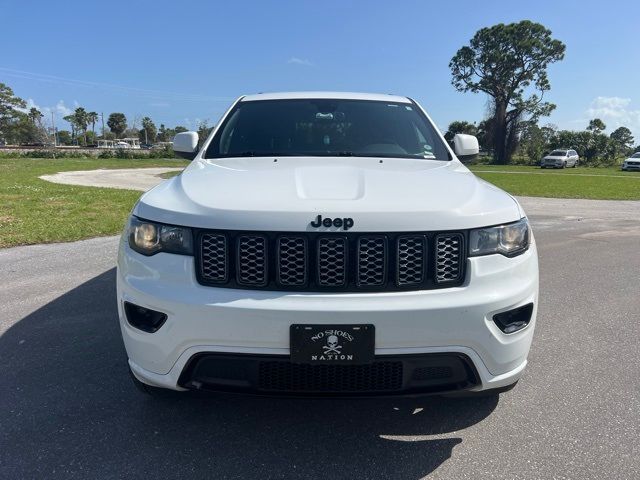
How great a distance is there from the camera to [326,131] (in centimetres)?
364

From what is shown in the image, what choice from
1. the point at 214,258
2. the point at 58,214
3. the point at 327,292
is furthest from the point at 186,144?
the point at 58,214

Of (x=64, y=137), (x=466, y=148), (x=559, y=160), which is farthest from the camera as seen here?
(x=64, y=137)

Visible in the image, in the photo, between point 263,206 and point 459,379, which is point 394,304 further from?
point 263,206

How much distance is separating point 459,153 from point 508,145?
2271 inches

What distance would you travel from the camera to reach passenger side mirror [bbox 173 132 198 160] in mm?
3805

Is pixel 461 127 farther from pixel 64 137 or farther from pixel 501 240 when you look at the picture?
pixel 64 137

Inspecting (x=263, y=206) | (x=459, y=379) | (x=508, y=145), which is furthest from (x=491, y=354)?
(x=508, y=145)

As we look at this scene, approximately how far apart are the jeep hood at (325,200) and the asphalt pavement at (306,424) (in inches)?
33.8

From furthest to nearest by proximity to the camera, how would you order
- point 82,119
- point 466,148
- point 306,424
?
point 82,119 → point 466,148 → point 306,424

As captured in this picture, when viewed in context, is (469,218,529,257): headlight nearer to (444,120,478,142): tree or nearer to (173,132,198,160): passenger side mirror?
(173,132,198,160): passenger side mirror

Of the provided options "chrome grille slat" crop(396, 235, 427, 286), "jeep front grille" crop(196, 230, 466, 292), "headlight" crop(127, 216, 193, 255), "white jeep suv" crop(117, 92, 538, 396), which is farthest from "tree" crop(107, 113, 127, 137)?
"chrome grille slat" crop(396, 235, 427, 286)

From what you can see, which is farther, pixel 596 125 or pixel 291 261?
pixel 596 125

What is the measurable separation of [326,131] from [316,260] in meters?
1.77

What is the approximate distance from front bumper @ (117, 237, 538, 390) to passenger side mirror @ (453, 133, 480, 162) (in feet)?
5.70
